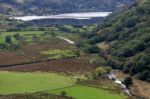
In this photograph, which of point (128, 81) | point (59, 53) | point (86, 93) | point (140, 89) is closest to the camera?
point (86, 93)

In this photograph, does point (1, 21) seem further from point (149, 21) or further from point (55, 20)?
point (149, 21)

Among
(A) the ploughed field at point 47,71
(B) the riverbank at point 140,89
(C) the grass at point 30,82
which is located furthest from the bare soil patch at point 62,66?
(B) the riverbank at point 140,89

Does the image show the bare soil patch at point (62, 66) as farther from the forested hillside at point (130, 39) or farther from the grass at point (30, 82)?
the forested hillside at point (130, 39)

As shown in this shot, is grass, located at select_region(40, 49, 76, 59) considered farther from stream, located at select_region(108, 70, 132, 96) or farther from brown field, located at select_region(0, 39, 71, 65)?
stream, located at select_region(108, 70, 132, 96)

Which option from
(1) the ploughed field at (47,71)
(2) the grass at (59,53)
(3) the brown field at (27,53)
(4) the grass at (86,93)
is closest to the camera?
(4) the grass at (86,93)

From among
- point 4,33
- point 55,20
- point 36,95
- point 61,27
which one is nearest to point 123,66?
point 36,95

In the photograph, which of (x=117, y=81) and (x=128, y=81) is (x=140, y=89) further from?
(x=117, y=81)

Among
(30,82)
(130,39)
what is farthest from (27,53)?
(30,82)
